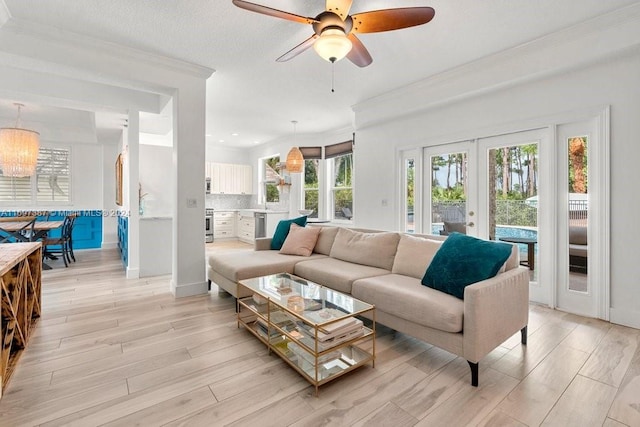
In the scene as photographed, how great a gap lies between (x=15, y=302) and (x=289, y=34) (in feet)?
9.87

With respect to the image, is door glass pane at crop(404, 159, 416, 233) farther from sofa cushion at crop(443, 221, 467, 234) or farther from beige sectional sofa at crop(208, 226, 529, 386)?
beige sectional sofa at crop(208, 226, 529, 386)

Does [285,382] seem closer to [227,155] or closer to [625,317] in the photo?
[625,317]

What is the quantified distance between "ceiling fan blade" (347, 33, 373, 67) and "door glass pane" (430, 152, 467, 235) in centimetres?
208

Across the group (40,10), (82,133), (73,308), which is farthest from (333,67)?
(82,133)

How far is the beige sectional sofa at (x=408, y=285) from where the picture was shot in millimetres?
1919

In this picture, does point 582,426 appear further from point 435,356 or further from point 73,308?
point 73,308

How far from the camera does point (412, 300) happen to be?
215 centimetres

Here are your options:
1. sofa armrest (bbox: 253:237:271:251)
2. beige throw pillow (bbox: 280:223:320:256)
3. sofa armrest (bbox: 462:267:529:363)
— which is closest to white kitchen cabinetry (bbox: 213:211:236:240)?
sofa armrest (bbox: 253:237:271:251)

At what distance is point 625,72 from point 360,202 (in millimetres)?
3449

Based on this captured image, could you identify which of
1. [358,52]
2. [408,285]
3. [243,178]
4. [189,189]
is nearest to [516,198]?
[408,285]

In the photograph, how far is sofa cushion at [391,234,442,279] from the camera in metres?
2.66

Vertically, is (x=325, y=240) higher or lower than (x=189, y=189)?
lower

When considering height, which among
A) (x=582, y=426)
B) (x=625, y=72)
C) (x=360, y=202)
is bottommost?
(x=582, y=426)

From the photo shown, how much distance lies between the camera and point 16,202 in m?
6.35
